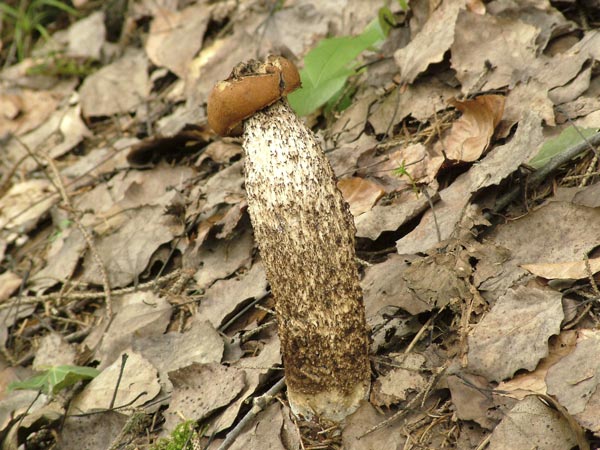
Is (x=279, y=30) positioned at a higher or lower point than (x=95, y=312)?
higher

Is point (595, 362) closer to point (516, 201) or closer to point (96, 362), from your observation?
point (516, 201)

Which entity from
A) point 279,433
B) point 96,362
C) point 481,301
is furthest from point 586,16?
point 96,362

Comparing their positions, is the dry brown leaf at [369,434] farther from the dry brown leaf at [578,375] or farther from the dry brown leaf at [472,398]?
the dry brown leaf at [578,375]

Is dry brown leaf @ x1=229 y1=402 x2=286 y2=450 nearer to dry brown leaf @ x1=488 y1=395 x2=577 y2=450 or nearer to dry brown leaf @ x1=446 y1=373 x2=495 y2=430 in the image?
dry brown leaf @ x1=446 y1=373 x2=495 y2=430

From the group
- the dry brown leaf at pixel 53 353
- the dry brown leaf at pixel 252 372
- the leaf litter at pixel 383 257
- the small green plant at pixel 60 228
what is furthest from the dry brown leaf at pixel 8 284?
the dry brown leaf at pixel 252 372

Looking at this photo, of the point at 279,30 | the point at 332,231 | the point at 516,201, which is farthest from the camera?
the point at 279,30

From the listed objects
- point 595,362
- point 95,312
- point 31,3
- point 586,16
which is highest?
point 31,3

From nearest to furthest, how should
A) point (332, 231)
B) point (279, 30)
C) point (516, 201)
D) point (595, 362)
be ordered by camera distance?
point (595, 362) → point (332, 231) → point (516, 201) → point (279, 30)
